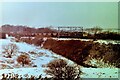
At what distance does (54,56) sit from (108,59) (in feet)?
1.68

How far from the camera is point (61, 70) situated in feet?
9.64

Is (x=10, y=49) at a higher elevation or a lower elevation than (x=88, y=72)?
A: higher

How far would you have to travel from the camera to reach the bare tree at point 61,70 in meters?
2.92

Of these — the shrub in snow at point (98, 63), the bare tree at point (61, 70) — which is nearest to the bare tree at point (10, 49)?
the bare tree at point (61, 70)

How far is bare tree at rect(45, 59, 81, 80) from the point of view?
2.92 m

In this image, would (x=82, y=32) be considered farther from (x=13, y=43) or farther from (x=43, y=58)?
(x=13, y=43)

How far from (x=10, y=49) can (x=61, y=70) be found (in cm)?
51

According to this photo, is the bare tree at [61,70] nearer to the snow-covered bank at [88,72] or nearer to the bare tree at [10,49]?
the snow-covered bank at [88,72]

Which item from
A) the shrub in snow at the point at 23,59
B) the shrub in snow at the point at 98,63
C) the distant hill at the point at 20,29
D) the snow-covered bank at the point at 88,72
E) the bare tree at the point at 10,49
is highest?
the distant hill at the point at 20,29

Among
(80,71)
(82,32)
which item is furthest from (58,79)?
(82,32)

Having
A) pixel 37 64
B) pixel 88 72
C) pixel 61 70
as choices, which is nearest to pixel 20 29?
pixel 37 64

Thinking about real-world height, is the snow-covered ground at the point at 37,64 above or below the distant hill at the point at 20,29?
below

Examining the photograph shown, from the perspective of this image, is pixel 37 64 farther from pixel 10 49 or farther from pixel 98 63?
pixel 98 63

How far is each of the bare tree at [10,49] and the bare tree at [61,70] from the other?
0.34 m
